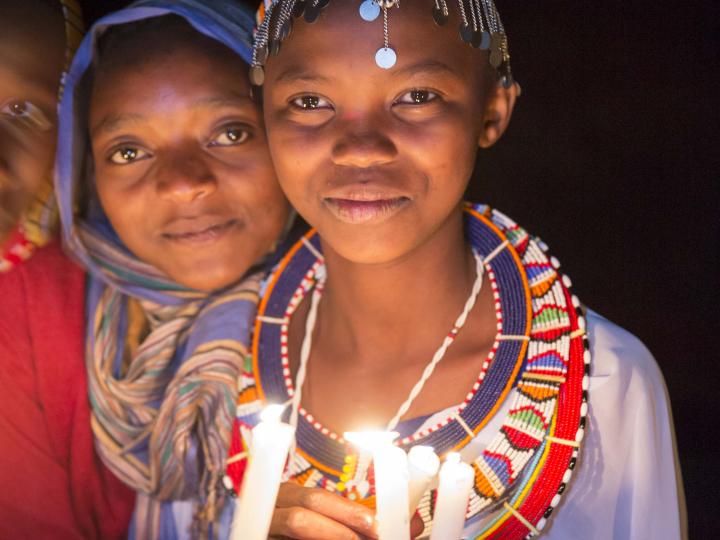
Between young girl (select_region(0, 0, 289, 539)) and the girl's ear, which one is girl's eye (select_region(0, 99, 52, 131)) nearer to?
young girl (select_region(0, 0, 289, 539))

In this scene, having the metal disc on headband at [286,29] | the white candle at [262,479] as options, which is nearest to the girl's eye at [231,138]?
the metal disc on headband at [286,29]

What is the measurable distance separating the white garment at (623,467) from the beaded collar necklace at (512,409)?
48 mm

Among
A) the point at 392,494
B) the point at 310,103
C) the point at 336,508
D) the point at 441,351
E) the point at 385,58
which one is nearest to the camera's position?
the point at 392,494

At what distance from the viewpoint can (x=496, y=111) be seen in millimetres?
1373

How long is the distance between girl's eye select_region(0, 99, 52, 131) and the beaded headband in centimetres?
48

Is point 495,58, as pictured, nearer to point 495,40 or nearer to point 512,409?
point 495,40

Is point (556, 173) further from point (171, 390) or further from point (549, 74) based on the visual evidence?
point (171, 390)

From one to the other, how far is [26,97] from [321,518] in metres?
1.02

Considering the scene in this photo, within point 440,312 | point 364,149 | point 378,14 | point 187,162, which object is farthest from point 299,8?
point 440,312

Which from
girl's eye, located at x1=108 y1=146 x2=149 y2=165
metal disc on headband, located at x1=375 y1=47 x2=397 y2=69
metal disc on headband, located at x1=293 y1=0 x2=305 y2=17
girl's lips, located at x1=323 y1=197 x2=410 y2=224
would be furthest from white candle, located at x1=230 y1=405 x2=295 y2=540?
girl's eye, located at x1=108 y1=146 x2=149 y2=165

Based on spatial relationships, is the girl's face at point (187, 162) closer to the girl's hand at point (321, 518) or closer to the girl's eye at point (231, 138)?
the girl's eye at point (231, 138)

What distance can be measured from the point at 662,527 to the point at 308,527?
594 mm

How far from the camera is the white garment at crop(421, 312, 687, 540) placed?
1.27 meters

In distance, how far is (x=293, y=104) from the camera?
1306mm
